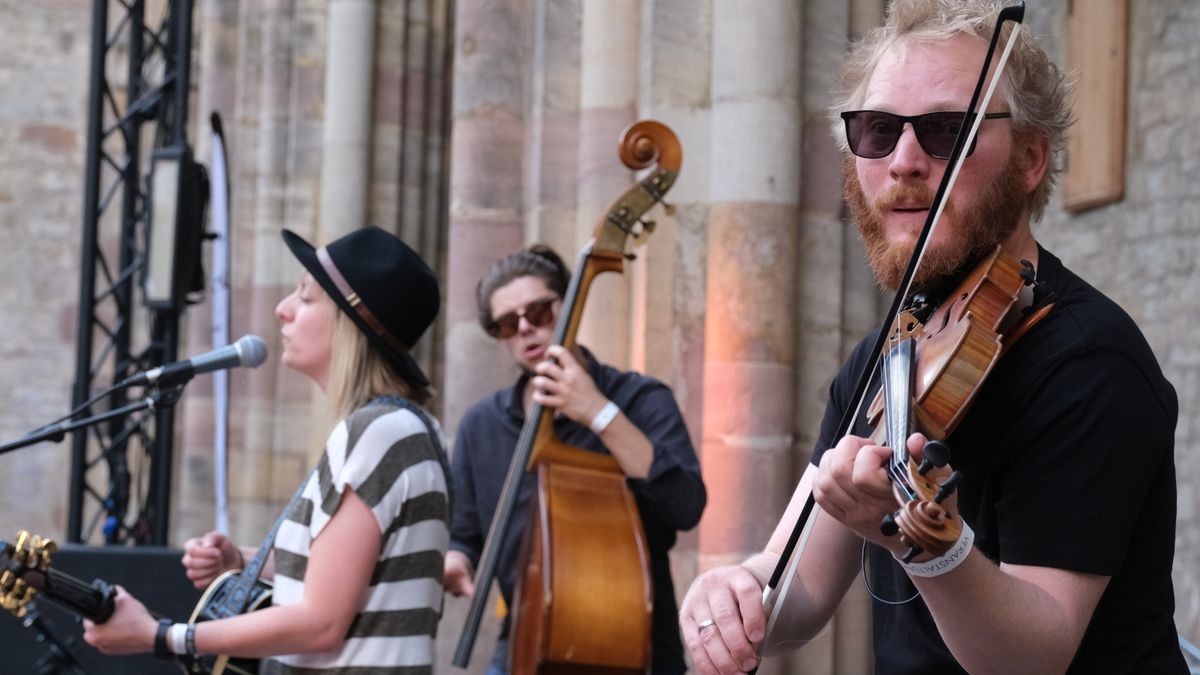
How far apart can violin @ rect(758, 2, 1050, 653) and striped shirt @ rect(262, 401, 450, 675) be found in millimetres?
1220

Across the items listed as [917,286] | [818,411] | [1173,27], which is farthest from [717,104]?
[1173,27]

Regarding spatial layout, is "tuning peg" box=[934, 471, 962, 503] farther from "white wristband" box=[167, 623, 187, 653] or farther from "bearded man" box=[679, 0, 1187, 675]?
"white wristband" box=[167, 623, 187, 653]

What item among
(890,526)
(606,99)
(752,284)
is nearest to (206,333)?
(606,99)

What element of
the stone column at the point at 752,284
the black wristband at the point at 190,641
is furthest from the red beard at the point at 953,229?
the stone column at the point at 752,284

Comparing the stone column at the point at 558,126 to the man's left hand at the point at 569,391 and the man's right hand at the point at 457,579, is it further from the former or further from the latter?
the man's right hand at the point at 457,579

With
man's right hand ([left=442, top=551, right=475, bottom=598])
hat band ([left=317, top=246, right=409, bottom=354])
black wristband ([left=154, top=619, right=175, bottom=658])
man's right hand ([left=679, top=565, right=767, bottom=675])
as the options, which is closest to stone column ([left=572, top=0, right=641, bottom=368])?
man's right hand ([left=442, top=551, right=475, bottom=598])

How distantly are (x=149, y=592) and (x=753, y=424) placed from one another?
1719 mm

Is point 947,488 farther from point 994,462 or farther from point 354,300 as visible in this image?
point 354,300

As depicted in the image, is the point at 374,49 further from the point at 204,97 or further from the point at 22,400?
the point at 22,400

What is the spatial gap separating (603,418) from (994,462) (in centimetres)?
213

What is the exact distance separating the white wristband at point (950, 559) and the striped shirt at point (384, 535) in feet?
4.92

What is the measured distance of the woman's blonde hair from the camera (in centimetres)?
301

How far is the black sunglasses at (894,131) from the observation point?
5.78 feet

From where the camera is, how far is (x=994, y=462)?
1.64 meters
